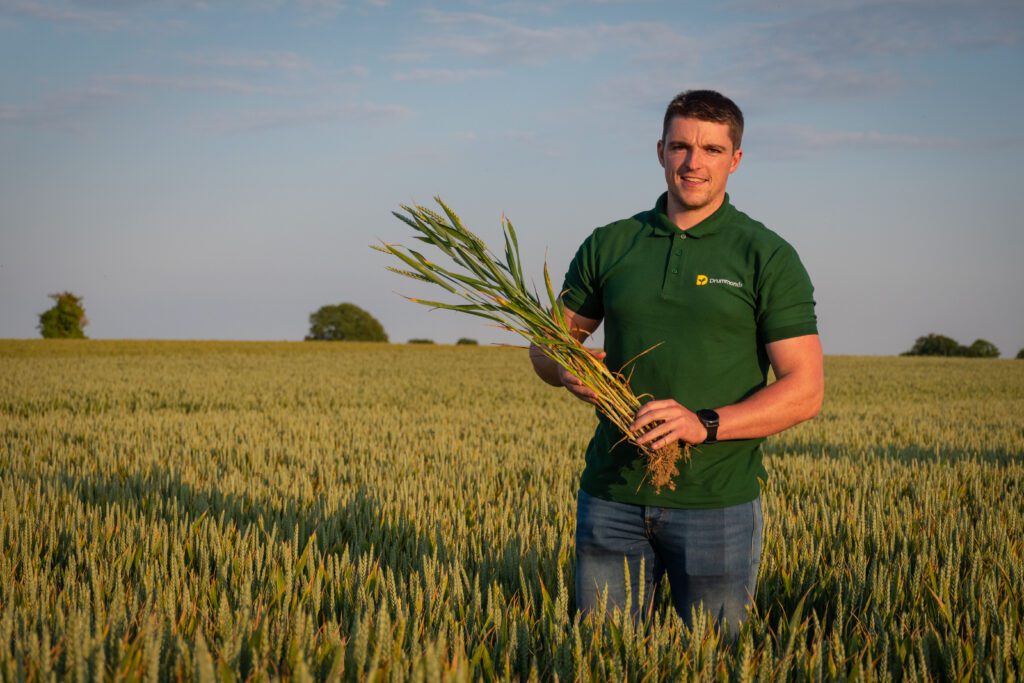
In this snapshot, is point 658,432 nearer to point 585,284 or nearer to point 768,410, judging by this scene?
point 768,410

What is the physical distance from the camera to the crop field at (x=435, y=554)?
2.58 meters

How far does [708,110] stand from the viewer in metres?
2.93

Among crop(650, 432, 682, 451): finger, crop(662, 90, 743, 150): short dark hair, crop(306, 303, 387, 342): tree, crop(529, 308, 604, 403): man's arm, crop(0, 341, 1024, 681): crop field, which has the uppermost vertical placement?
crop(306, 303, 387, 342): tree

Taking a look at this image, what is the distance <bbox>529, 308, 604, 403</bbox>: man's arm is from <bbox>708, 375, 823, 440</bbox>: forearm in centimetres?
49

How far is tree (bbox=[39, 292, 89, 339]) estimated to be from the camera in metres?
81.4

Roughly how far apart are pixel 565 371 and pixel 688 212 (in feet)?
2.50

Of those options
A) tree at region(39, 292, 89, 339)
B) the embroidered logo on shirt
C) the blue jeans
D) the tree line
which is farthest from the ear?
tree at region(39, 292, 89, 339)

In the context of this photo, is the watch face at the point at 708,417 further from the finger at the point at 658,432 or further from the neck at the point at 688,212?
the neck at the point at 688,212

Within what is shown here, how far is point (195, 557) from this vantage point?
4863mm

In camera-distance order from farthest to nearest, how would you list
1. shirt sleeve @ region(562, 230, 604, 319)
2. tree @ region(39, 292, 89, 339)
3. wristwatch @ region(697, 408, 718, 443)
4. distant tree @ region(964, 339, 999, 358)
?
tree @ region(39, 292, 89, 339)
distant tree @ region(964, 339, 999, 358)
shirt sleeve @ region(562, 230, 604, 319)
wristwatch @ region(697, 408, 718, 443)

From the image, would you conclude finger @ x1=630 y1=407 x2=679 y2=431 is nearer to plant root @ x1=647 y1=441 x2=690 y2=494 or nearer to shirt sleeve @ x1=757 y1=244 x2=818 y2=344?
plant root @ x1=647 y1=441 x2=690 y2=494

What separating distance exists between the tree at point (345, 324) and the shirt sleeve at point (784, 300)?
4278 inches

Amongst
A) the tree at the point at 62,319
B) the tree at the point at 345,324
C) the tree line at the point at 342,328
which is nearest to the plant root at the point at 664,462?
the tree line at the point at 342,328

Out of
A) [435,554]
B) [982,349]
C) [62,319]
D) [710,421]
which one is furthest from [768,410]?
[62,319]
